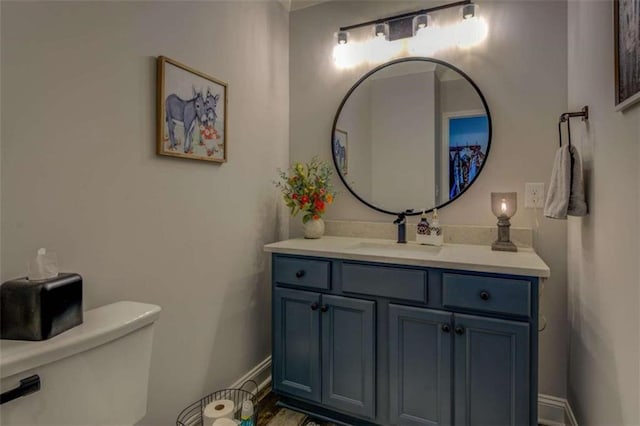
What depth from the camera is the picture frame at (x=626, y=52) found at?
35.2 inches

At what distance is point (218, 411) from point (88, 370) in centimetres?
76

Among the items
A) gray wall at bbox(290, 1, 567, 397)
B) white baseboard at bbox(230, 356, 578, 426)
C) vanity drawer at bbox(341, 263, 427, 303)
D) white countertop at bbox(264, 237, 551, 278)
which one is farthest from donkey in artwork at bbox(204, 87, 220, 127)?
white baseboard at bbox(230, 356, 578, 426)

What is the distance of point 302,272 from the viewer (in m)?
1.71

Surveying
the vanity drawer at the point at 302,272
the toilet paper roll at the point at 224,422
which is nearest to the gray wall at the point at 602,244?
the vanity drawer at the point at 302,272

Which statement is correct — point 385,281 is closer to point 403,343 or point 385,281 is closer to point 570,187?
point 403,343

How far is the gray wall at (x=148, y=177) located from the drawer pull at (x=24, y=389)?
1.09 ft

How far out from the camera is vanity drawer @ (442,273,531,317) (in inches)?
50.5

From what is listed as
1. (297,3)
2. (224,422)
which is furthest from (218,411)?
(297,3)

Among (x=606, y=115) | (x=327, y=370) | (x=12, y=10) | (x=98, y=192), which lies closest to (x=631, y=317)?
(x=606, y=115)

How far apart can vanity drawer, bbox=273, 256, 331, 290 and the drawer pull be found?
110cm

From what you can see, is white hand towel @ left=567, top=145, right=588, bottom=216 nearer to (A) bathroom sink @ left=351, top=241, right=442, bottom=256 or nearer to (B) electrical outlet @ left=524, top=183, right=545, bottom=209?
(B) electrical outlet @ left=524, top=183, right=545, bottom=209

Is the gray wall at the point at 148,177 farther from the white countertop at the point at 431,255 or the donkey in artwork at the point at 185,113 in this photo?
the white countertop at the point at 431,255

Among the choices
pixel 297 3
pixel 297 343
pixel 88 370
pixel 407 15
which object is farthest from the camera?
pixel 297 3

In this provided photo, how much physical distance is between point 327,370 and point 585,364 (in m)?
1.14
